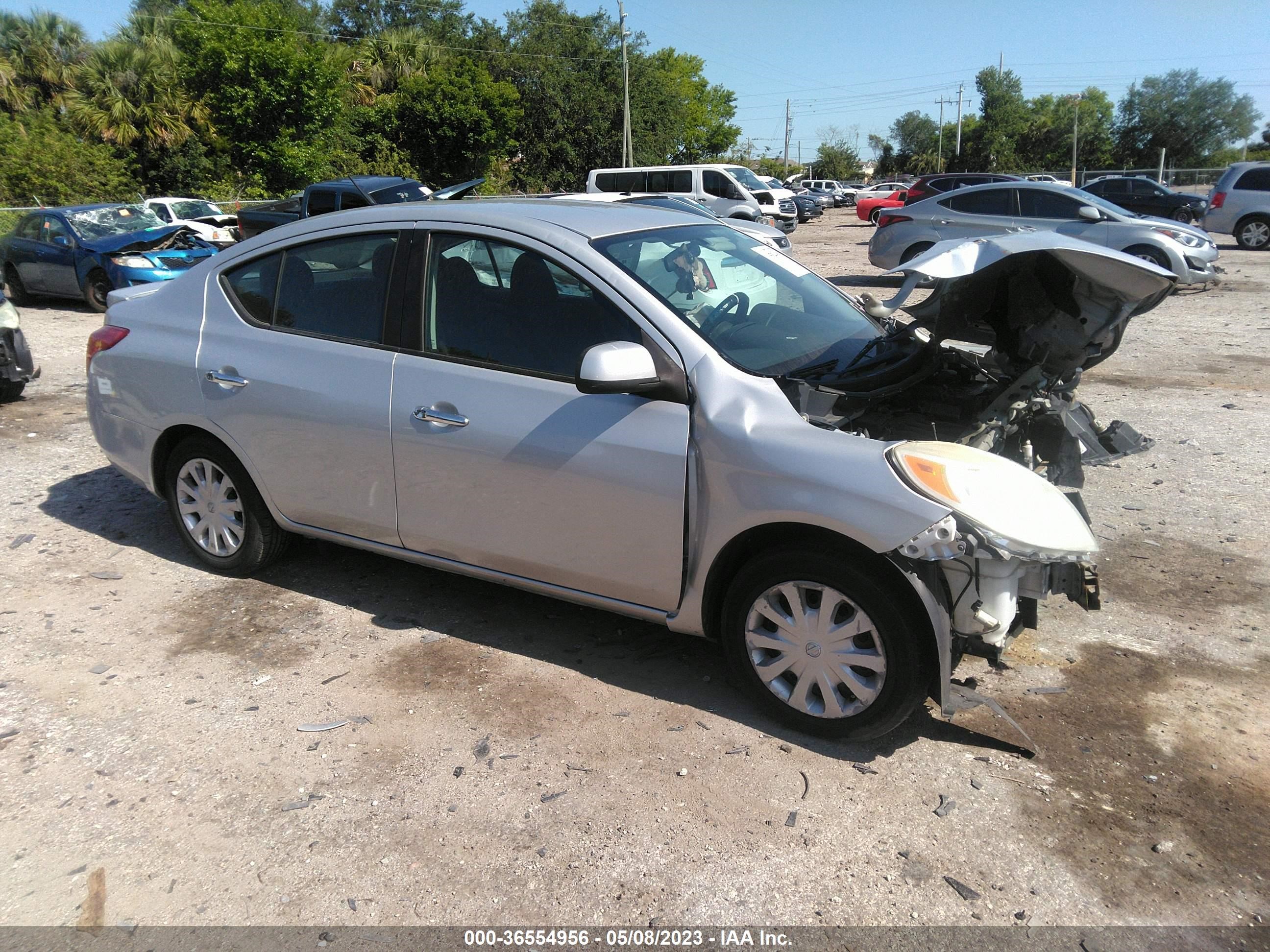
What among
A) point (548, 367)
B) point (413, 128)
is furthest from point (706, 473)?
point (413, 128)

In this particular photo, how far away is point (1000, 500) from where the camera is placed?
317 cm

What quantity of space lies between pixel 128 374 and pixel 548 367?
8.14ft

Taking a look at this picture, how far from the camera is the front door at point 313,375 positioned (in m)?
4.21

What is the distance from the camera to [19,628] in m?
4.54

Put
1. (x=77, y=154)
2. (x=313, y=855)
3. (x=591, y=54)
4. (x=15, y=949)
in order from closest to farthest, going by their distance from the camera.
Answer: (x=15, y=949), (x=313, y=855), (x=77, y=154), (x=591, y=54)

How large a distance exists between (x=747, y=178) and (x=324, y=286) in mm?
25383

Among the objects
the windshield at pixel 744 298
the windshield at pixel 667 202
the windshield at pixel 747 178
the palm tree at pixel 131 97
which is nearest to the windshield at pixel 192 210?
the windshield at pixel 667 202

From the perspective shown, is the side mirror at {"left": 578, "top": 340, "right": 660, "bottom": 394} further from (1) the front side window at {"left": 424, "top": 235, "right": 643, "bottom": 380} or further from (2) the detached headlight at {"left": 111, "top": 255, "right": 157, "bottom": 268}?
(2) the detached headlight at {"left": 111, "top": 255, "right": 157, "bottom": 268}

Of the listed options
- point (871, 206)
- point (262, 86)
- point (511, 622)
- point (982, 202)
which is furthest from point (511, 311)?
point (262, 86)

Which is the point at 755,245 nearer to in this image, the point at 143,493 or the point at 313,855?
the point at 313,855

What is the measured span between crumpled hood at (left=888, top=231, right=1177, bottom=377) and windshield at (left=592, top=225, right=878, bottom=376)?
42cm

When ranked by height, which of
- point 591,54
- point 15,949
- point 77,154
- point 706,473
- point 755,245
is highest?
point 591,54

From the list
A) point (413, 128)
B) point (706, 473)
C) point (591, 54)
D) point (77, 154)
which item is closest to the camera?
point (706, 473)

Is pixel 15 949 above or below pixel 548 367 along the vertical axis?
below
